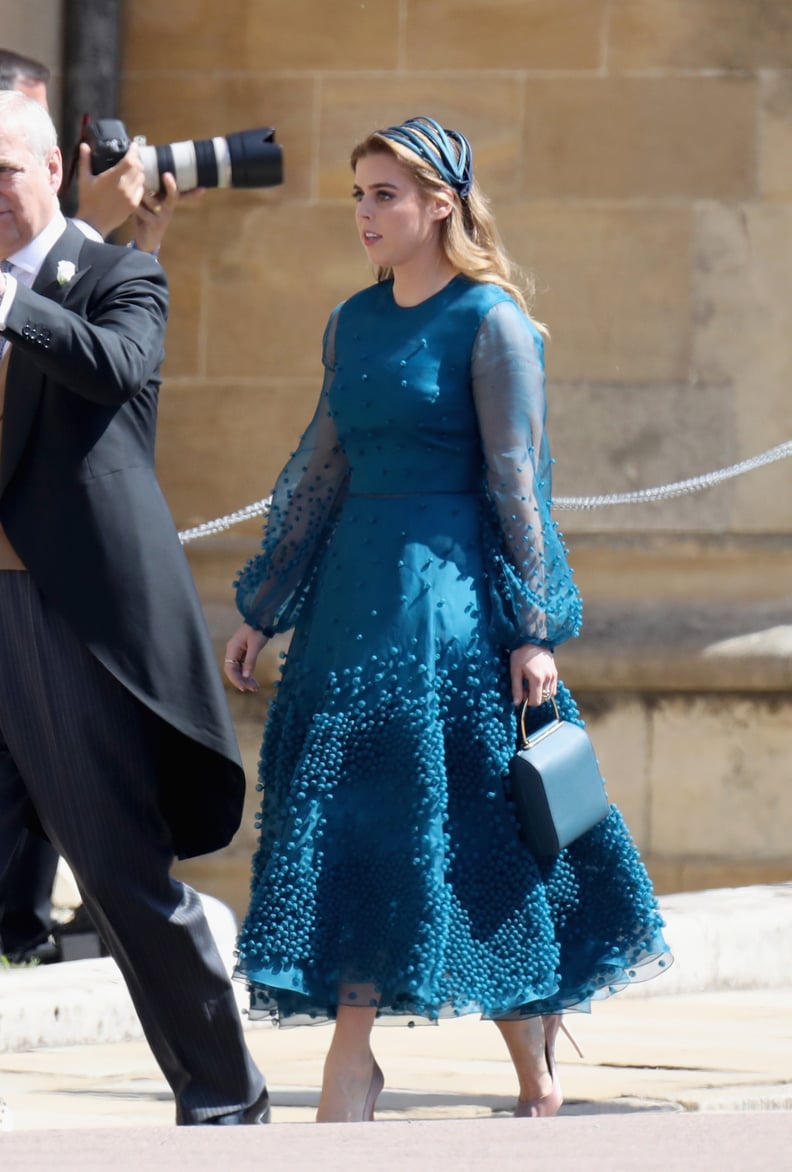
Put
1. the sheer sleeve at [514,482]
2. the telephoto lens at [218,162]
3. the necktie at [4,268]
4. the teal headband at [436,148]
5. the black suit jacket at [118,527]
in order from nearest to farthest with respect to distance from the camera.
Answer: the black suit jacket at [118,527] → the necktie at [4,268] → the sheer sleeve at [514,482] → the teal headband at [436,148] → the telephoto lens at [218,162]

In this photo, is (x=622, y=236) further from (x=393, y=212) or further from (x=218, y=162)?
(x=393, y=212)

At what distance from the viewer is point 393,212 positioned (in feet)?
13.4

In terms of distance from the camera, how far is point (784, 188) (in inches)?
291

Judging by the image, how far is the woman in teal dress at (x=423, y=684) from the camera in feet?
12.7

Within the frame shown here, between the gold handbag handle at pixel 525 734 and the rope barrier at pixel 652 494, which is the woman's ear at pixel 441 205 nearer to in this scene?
the gold handbag handle at pixel 525 734

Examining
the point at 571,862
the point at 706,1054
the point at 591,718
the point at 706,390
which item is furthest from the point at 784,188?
the point at 571,862

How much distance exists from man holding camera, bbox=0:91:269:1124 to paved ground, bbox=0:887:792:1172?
0.22 m

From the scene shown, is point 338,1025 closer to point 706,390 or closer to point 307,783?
point 307,783

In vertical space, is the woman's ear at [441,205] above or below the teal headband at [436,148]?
below

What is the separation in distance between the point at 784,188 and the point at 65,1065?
149 inches

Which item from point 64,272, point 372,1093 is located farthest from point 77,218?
point 372,1093

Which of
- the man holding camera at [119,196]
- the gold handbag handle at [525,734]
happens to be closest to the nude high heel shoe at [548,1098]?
the gold handbag handle at [525,734]

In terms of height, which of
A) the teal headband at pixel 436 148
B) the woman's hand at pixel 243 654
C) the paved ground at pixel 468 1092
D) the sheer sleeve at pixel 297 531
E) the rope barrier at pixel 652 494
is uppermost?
the teal headband at pixel 436 148

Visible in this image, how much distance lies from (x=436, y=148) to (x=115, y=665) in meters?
1.08
